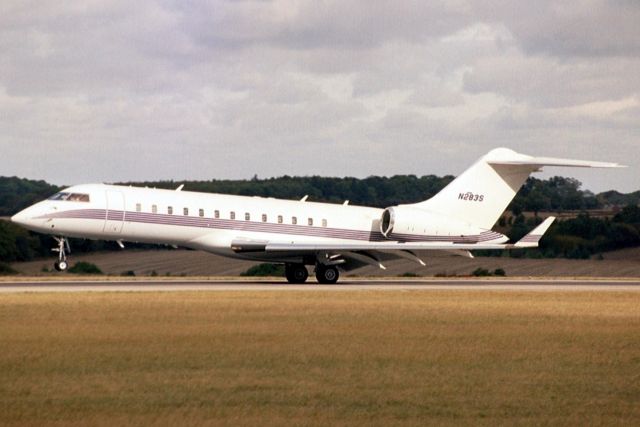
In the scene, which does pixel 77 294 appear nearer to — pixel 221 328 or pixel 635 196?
pixel 221 328

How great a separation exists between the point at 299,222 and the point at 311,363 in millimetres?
21497

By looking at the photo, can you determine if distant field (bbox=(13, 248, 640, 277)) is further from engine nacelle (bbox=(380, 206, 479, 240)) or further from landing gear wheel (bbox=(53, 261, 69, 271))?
landing gear wheel (bbox=(53, 261, 69, 271))

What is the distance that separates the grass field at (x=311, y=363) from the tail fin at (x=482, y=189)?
13.5 meters

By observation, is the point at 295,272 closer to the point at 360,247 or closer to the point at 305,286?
the point at 305,286

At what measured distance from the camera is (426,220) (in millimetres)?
41844

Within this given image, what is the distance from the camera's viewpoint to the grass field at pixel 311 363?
49.6 ft

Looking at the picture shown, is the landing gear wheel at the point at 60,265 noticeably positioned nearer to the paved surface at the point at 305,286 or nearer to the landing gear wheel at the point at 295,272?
the paved surface at the point at 305,286

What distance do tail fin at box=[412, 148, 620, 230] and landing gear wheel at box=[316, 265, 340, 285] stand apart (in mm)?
4872

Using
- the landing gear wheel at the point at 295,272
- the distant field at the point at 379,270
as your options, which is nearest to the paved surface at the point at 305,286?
the landing gear wheel at the point at 295,272

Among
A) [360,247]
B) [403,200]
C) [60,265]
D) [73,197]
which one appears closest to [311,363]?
[360,247]

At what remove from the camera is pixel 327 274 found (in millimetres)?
39875

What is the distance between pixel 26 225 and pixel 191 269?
2479cm

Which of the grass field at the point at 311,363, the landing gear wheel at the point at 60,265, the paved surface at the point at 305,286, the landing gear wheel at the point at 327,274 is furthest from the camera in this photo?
the landing gear wheel at the point at 327,274

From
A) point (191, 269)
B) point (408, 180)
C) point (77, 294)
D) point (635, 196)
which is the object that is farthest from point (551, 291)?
point (635, 196)
